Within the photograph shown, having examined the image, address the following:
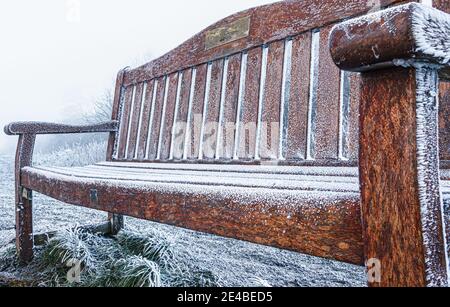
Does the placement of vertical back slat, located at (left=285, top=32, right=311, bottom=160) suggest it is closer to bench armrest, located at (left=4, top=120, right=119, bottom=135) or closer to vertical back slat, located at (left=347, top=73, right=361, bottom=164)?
vertical back slat, located at (left=347, top=73, right=361, bottom=164)

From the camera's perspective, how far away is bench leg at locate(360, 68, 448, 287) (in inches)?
16.4

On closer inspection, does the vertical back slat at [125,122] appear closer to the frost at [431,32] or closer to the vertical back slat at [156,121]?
the vertical back slat at [156,121]

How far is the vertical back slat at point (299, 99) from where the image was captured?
52.8 inches

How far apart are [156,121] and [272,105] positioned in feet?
2.79

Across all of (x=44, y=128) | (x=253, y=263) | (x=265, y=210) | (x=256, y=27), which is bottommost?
(x=253, y=263)

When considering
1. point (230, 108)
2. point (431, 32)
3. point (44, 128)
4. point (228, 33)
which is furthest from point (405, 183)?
point (44, 128)

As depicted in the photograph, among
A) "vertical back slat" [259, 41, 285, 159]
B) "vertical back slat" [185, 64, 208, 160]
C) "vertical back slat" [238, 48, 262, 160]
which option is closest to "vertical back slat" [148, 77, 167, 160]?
"vertical back slat" [185, 64, 208, 160]

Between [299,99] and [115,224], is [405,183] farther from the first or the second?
[115,224]

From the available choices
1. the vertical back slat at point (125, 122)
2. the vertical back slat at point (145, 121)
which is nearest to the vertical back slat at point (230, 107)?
the vertical back slat at point (145, 121)

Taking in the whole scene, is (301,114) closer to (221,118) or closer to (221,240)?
(221,118)

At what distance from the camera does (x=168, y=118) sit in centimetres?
198

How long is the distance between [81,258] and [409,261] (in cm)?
160
